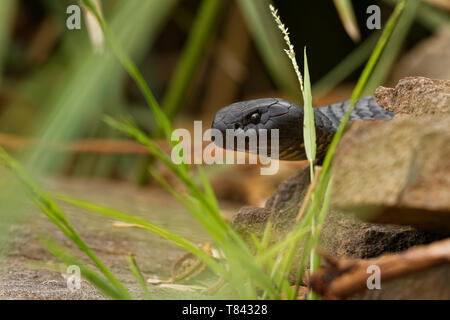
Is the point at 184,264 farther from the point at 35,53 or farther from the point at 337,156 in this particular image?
the point at 35,53

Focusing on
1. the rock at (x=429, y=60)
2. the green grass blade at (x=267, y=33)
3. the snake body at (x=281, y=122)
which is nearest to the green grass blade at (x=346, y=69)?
the green grass blade at (x=267, y=33)

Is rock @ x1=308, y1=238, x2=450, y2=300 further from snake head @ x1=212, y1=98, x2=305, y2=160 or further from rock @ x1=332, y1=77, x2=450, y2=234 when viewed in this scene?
snake head @ x1=212, y1=98, x2=305, y2=160

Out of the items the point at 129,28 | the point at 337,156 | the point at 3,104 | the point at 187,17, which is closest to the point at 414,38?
the point at 187,17

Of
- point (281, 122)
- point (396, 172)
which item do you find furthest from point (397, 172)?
point (281, 122)

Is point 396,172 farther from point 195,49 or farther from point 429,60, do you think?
point 429,60

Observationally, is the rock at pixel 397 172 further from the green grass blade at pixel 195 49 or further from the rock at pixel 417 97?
the green grass blade at pixel 195 49
